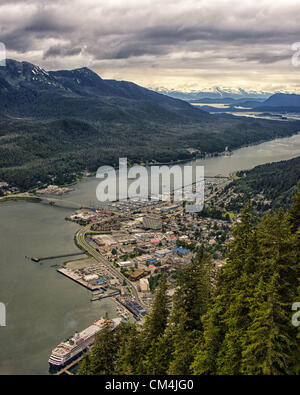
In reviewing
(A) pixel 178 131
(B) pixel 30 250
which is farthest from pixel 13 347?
(A) pixel 178 131

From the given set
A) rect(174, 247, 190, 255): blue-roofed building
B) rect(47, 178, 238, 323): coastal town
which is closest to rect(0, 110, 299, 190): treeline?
rect(47, 178, 238, 323): coastal town

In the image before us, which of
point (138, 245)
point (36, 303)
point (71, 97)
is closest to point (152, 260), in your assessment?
point (138, 245)

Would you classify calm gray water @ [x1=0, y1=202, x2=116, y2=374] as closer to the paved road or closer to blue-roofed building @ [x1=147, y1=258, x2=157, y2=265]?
the paved road

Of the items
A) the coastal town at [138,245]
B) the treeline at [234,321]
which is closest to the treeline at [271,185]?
the coastal town at [138,245]

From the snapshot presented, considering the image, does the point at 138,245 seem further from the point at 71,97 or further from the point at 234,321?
the point at 71,97
